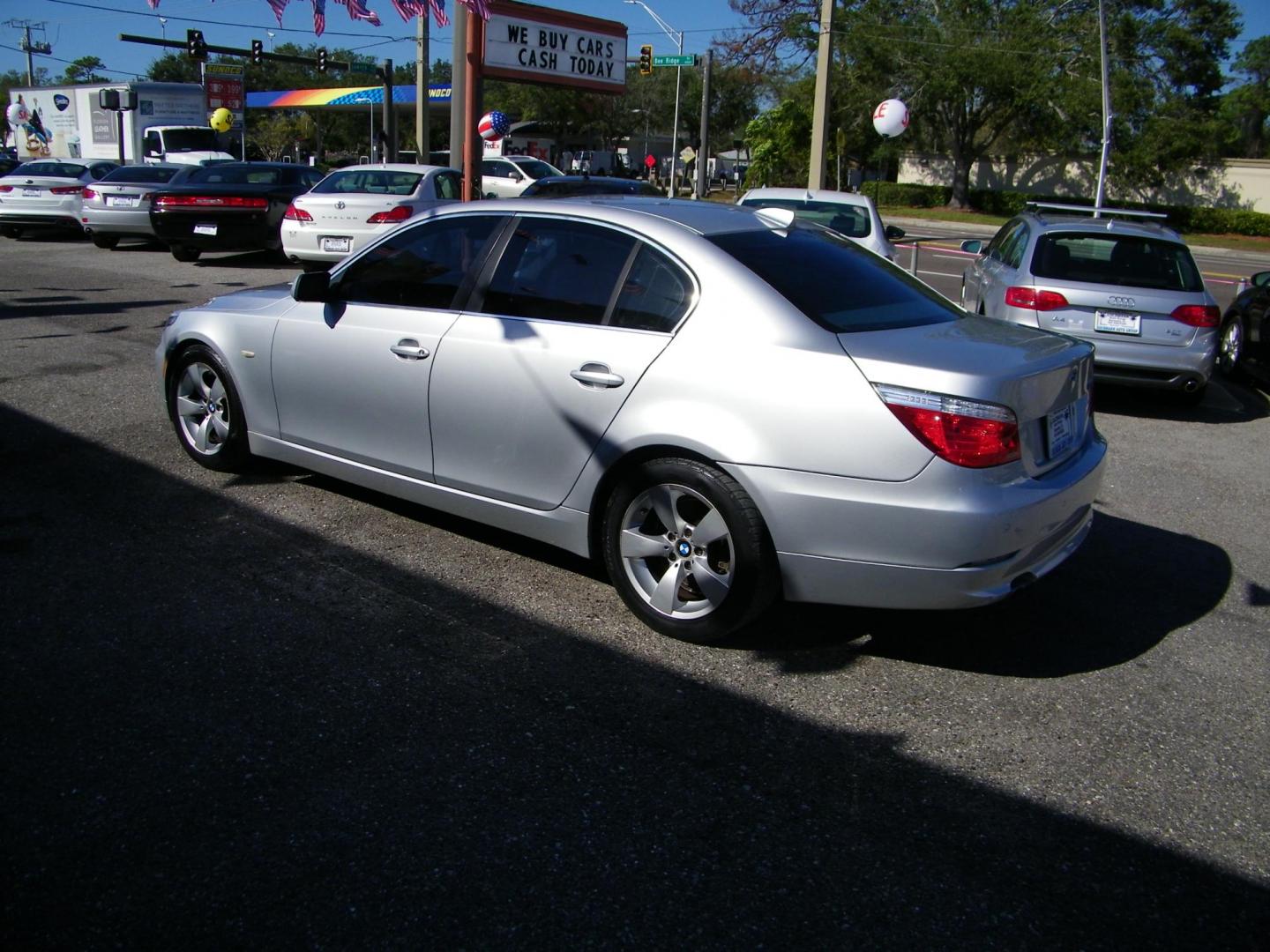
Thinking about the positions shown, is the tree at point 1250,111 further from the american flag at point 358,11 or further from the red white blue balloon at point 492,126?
the american flag at point 358,11

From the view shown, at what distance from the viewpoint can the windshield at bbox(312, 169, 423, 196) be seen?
52.3 ft

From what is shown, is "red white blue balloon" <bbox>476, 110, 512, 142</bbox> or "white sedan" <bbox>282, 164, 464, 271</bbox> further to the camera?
"red white blue balloon" <bbox>476, 110, 512, 142</bbox>

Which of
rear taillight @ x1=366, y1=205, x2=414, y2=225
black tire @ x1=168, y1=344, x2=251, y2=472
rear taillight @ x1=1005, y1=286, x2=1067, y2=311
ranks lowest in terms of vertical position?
A: black tire @ x1=168, y1=344, x2=251, y2=472

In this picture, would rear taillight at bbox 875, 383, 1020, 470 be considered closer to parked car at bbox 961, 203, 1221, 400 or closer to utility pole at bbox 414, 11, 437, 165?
parked car at bbox 961, 203, 1221, 400

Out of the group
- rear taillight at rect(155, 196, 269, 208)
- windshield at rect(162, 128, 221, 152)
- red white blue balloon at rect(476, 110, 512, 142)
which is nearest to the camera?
rear taillight at rect(155, 196, 269, 208)

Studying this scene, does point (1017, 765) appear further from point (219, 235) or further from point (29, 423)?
point (219, 235)

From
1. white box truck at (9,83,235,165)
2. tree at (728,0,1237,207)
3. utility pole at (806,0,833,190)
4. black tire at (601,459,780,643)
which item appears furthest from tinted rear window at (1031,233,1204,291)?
tree at (728,0,1237,207)

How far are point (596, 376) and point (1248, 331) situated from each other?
8.77 m

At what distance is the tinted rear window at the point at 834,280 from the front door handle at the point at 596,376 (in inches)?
26.2

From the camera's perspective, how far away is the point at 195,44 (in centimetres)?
3731

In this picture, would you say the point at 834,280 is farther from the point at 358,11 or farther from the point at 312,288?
the point at 358,11

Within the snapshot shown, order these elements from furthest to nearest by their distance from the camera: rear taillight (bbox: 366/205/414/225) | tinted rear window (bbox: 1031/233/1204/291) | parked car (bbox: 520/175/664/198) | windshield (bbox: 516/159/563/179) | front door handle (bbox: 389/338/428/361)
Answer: windshield (bbox: 516/159/563/179) < parked car (bbox: 520/175/664/198) < rear taillight (bbox: 366/205/414/225) < tinted rear window (bbox: 1031/233/1204/291) < front door handle (bbox: 389/338/428/361)

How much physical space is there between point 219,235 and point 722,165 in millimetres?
81528

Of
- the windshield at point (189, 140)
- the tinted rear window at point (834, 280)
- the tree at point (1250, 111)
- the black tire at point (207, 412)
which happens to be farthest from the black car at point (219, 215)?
the tree at point (1250, 111)
